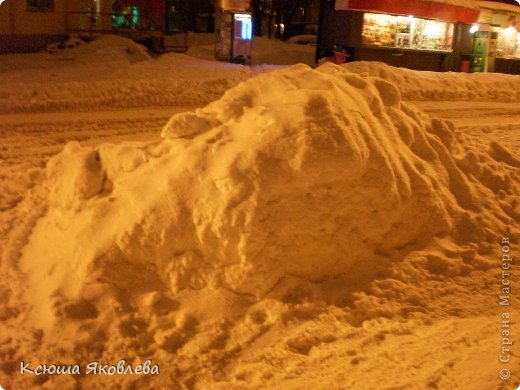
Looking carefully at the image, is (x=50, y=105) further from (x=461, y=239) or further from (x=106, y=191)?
(x=461, y=239)

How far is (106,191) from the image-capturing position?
175 inches

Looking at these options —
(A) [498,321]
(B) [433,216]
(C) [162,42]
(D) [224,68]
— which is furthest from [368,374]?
(C) [162,42]

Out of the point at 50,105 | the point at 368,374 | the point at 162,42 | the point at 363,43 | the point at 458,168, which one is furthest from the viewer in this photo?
the point at 162,42

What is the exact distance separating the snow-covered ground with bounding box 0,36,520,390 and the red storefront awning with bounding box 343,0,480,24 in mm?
14614

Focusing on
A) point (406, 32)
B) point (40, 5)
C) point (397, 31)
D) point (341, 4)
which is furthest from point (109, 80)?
point (406, 32)

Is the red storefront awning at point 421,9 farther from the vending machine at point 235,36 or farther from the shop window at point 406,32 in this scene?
the vending machine at point 235,36

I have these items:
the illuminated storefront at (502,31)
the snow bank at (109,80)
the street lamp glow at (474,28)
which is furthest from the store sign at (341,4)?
the illuminated storefront at (502,31)

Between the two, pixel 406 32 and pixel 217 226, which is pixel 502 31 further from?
pixel 217 226

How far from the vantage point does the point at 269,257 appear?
4.04m

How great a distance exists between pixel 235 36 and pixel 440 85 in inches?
265

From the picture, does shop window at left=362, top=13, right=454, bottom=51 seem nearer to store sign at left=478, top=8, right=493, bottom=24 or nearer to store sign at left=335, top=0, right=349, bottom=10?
store sign at left=335, top=0, right=349, bottom=10

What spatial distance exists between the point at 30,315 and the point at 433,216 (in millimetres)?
3351

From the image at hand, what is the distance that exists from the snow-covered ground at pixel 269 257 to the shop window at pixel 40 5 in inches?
608

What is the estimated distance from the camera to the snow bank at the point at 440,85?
15000 millimetres
